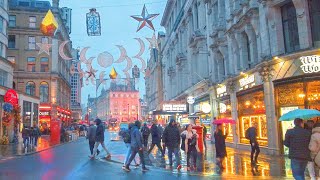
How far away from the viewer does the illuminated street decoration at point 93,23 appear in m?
22.3

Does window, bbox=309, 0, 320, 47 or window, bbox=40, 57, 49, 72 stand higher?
window, bbox=40, 57, 49, 72

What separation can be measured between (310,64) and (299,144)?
33.2 feet

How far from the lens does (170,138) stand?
1445 centimetres

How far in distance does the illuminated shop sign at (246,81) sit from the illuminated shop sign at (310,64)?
4.41m

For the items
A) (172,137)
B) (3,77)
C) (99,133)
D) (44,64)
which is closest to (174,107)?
(3,77)

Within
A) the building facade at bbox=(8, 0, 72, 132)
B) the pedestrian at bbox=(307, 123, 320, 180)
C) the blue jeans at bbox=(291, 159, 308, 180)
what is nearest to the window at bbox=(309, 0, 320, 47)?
the pedestrian at bbox=(307, 123, 320, 180)

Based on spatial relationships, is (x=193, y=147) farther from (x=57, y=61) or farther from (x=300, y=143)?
(x=57, y=61)

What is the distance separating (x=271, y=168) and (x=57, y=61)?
5522 cm

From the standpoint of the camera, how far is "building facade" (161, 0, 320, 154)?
689 inches

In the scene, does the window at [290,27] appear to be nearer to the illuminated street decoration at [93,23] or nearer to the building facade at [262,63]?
the building facade at [262,63]

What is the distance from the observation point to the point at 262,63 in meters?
19.3

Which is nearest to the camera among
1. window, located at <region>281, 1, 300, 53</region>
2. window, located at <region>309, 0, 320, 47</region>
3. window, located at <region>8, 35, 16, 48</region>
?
window, located at <region>309, 0, 320, 47</region>

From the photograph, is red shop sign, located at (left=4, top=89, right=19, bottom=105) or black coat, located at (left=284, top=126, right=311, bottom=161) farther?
red shop sign, located at (left=4, top=89, right=19, bottom=105)

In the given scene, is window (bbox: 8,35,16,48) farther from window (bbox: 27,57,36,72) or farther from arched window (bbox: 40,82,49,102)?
arched window (bbox: 40,82,49,102)
